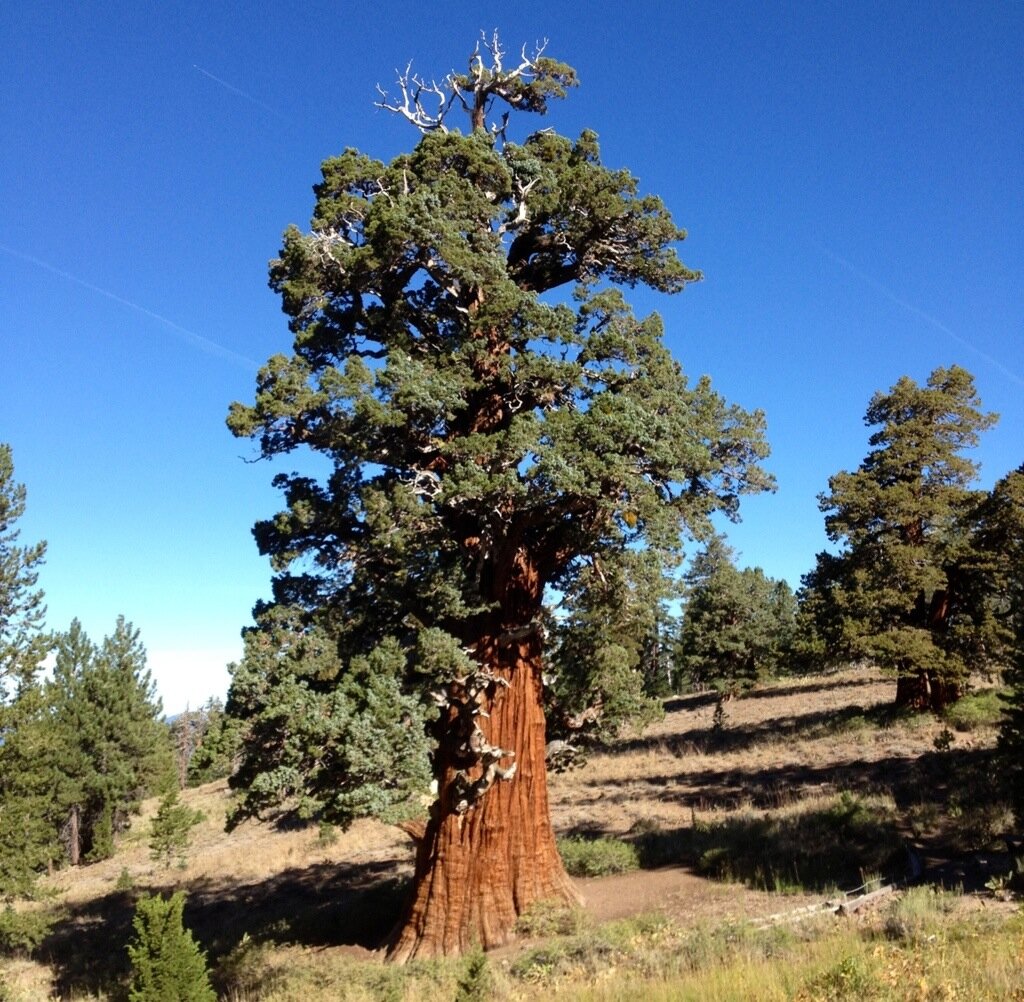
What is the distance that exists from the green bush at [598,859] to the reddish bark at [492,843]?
2216mm

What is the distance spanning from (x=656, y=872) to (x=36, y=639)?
17.3 metres

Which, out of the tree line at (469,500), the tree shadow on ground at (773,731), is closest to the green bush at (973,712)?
the tree shadow on ground at (773,731)

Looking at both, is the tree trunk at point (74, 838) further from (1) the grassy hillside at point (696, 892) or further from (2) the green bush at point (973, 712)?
(2) the green bush at point (973, 712)

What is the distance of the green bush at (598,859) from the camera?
48.5 ft

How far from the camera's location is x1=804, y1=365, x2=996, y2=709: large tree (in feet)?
80.7

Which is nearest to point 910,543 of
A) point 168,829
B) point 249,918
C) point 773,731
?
point 773,731

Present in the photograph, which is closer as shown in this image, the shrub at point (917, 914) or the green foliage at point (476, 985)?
the green foliage at point (476, 985)

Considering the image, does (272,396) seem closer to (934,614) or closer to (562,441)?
(562,441)

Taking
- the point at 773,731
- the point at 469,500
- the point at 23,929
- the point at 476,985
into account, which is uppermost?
the point at 469,500

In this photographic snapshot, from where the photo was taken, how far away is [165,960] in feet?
32.3

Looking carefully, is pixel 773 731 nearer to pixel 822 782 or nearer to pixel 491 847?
pixel 822 782

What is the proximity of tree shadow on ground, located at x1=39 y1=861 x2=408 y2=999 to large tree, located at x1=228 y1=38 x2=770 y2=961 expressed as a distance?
12.0 ft

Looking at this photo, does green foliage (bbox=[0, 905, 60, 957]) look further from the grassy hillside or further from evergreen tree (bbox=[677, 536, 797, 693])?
evergreen tree (bbox=[677, 536, 797, 693])

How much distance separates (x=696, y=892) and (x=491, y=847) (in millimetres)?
3600
